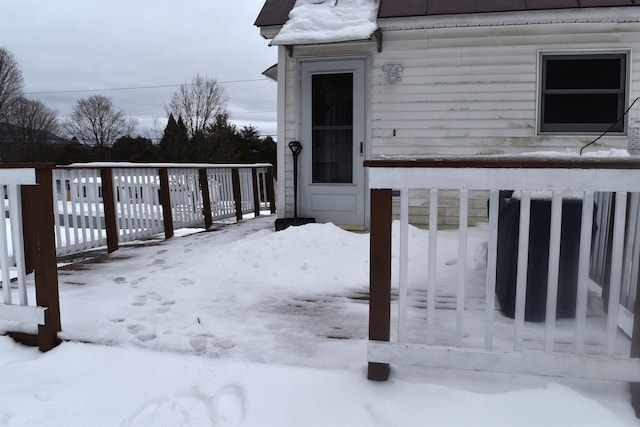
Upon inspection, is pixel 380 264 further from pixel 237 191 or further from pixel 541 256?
A: pixel 237 191

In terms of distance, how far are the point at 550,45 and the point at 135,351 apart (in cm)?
519

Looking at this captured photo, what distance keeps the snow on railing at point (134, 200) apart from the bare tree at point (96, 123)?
1251 inches

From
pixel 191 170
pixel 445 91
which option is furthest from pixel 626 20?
pixel 191 170

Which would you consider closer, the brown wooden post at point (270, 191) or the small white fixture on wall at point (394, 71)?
the small white fixture on wall at point (394, 71)

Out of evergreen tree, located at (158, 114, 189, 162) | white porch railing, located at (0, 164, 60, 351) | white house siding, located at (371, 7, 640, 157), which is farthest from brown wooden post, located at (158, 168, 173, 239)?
evergreen tree, located at (158, 114, 189, 162)

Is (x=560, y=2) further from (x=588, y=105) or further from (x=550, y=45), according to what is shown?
(x=588, y=105)

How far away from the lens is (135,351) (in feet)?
7.75

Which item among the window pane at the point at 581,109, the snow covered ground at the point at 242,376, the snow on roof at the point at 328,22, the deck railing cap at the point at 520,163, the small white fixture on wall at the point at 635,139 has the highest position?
the snow on roof at the point at 328,22

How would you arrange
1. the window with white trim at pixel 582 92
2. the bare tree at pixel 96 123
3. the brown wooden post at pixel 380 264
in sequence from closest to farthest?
the brown wooden post at pixel 380 264 < the window with white trim at pixel 582 92 < the bare tree at pixel 96 123

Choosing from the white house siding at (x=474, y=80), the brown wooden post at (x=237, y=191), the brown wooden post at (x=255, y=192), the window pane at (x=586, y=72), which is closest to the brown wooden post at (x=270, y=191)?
the brown wooden post at (x=255, y=192)

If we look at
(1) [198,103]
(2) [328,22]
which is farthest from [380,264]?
(1) [198,103]

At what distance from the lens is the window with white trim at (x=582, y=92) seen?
17.2 feet

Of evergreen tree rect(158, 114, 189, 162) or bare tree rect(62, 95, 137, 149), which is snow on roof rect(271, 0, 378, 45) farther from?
bare tree rect(62, 95, 137, 149)

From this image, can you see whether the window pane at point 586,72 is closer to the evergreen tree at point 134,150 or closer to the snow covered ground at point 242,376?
the snow covered ground at point 242,376
